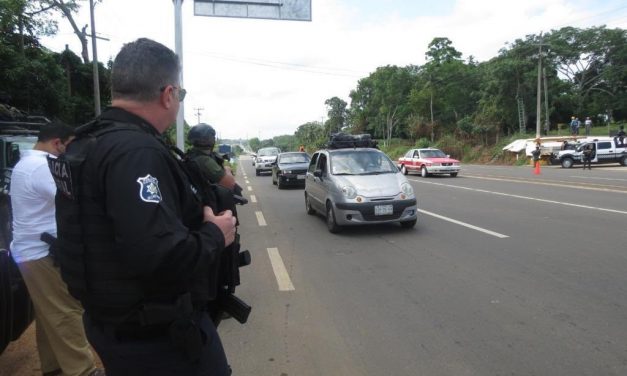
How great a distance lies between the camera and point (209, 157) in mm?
4598

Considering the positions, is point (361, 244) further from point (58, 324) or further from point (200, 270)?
point (200, 270)

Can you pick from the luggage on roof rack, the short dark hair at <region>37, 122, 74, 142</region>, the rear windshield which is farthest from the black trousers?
the rear windshield

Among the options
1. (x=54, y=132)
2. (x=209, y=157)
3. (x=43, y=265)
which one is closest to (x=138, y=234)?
(x=43, y=265)

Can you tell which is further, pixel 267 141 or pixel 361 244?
pixel 267 141

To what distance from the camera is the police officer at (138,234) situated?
1626 millimetres

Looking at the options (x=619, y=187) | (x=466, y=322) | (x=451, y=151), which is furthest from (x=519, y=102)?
(x=466, y=322)

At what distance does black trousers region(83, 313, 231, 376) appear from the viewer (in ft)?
5.80

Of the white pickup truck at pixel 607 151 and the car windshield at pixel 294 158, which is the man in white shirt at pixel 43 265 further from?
the white pickup truck at pixel 607 151

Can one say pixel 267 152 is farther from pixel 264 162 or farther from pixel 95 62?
pixel 95 62

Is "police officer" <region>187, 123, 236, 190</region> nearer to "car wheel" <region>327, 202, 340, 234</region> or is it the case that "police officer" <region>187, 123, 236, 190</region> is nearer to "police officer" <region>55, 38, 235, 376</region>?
"police officer" <region>55, 38, 235, 376</region>

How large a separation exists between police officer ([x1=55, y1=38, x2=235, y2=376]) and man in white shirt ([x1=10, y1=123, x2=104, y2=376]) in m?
1.56

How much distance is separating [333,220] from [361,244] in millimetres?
1128

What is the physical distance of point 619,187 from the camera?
1537 cm

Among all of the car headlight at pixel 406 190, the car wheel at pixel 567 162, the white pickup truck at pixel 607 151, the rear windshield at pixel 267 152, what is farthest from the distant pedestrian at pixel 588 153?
the car headlight at pixel 406 190
